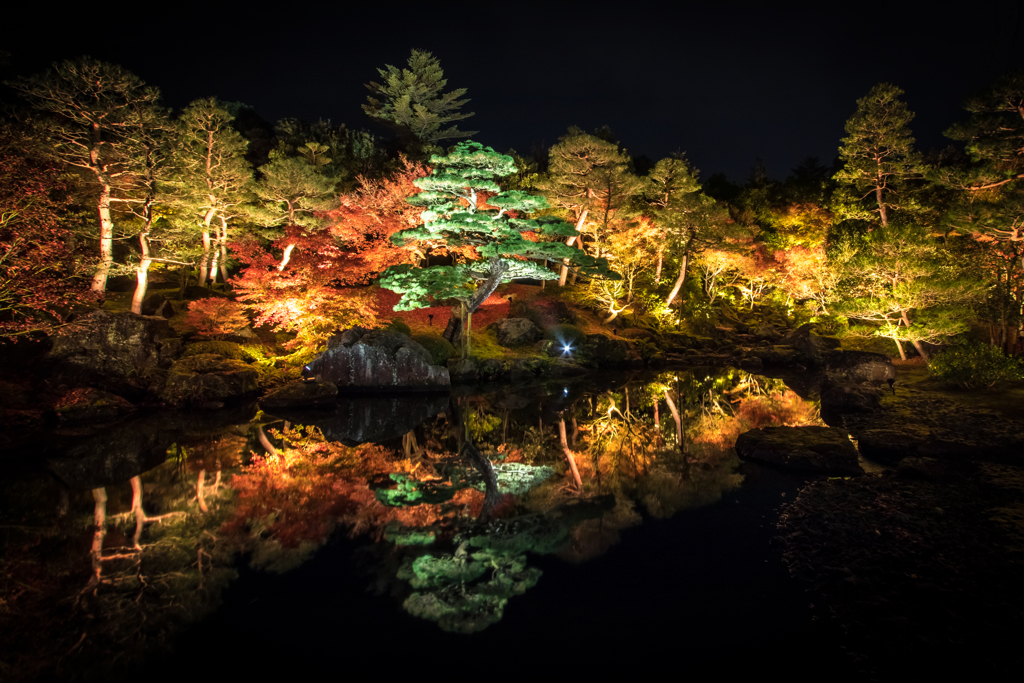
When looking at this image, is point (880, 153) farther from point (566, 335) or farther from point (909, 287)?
point (566, 335)

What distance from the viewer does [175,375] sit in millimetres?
11234

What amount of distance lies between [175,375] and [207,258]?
27.9 feet

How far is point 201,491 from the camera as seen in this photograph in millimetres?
5879

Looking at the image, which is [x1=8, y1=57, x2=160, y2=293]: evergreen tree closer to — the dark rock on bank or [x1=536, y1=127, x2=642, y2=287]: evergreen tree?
the dark rock on bank

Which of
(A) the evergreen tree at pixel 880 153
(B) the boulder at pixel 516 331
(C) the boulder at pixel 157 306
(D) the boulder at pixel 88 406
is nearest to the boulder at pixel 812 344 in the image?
(A) the evergreen tree at pixel 880 153

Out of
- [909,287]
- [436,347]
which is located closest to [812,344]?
[909,287]

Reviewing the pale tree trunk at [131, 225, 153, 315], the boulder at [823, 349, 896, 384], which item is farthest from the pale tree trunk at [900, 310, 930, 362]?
the pale tree trunk at [131, 225, 153, 315]

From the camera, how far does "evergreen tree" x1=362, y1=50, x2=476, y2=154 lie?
2705 cm

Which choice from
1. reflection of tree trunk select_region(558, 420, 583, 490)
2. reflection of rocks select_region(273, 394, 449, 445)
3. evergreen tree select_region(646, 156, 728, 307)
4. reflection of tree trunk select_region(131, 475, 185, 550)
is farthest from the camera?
evergreen tree select_region(646, 156, 728, 307)

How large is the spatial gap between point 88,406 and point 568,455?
10.2 m

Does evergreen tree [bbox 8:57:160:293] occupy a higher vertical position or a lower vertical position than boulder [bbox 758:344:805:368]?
higher

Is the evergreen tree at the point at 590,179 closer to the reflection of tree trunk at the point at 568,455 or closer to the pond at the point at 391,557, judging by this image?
the reflection of tree trunk at the point at 568,455

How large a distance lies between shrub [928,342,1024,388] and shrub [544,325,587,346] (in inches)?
441

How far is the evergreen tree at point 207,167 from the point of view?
48.2 ft
